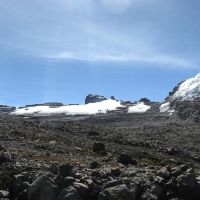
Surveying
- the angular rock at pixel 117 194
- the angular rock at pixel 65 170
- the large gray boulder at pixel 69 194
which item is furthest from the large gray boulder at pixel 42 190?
the angular rock at pixel 117 194

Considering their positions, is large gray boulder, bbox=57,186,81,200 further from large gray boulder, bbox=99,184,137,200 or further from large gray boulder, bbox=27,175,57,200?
large gray boulder, bbox=99,184,137,200

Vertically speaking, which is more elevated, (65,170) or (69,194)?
(65,170)

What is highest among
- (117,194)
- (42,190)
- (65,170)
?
(65,170)

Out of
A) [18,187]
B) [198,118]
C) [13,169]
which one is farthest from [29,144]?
[198,118]

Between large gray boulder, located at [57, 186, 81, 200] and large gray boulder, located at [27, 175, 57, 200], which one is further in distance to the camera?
large gray boulder, located at [27, 175, 57, 200]

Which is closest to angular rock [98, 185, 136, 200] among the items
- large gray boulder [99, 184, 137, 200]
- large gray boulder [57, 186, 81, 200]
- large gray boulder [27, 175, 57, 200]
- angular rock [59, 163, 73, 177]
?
large gray boulder [99, 184, 137, 200]

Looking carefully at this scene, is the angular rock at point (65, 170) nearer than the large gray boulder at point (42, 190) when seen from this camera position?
No

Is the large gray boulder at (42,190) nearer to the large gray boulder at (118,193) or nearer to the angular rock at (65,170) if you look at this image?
the angular rock at (65,170)

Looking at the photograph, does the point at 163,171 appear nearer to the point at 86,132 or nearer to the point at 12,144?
the point at 12,144

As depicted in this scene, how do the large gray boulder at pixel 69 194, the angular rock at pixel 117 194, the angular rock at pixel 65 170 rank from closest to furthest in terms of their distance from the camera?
1. the angular rock at pixel 117 194
2. the large gray boulder at pixel 69 194
3. the angular rock at pixel 65 170

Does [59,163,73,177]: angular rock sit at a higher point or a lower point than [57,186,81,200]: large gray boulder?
higher

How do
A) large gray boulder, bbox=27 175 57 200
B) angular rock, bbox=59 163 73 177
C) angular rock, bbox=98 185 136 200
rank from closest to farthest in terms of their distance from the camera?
angular rock, bbox=98 185 136 200, large gray boulder, bbox=27 175 57 200, angular rock, bbox=59 163 73 177

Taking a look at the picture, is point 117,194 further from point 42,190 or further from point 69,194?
point 42,190

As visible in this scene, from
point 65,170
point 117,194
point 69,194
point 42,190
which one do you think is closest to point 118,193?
point 117,194
